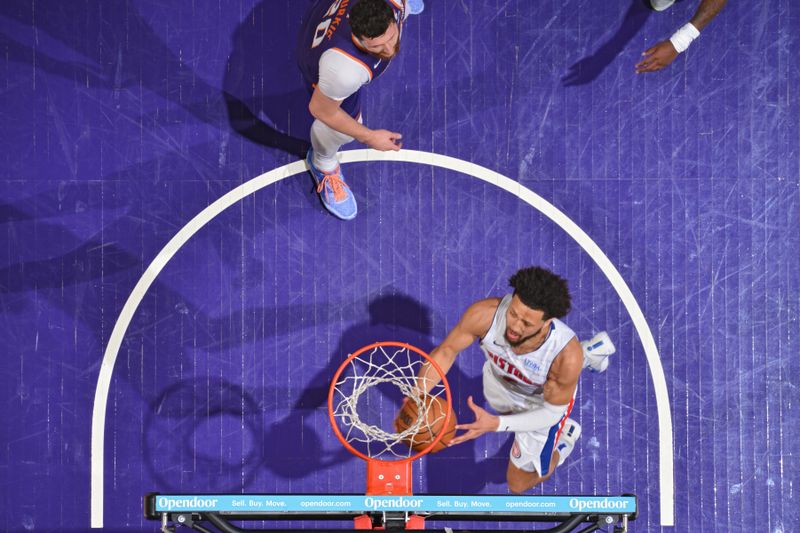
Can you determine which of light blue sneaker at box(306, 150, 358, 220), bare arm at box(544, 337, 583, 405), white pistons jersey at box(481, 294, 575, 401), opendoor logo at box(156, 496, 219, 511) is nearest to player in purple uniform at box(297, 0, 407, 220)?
light blue sneaker at box(306, 150, 358, 220)

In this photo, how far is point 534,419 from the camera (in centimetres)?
641

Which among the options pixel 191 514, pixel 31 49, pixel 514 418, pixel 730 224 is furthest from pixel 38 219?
pixel 730 224

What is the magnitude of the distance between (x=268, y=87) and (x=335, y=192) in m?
1.16

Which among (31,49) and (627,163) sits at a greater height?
(31,49)

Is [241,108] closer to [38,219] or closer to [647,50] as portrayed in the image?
[38,219]

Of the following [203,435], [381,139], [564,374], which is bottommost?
[203,435]

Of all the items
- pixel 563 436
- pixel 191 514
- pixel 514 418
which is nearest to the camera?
pixel 191 514

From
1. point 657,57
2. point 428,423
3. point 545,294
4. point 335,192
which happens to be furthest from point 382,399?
point 657,57

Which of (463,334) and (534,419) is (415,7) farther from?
(534,419)

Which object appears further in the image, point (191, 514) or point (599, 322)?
point (599, 322)

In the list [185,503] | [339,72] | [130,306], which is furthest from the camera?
[130,306]

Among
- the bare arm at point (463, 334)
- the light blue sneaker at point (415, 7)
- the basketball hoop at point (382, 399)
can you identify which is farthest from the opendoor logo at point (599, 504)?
the light blue sneaker at point (415, 7)

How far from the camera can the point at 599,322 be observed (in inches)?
285

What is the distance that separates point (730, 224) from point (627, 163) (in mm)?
1035
